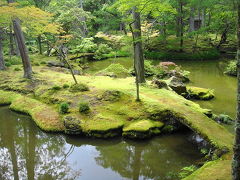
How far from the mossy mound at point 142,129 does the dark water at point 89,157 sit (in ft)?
0.82

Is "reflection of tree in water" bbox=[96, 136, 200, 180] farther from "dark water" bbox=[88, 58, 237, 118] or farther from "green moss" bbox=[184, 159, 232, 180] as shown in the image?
"dark water" bbox=[88, 58, 237, 118]

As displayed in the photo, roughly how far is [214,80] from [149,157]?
1139 cm

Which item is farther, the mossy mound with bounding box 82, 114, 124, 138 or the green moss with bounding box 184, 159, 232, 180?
the mossy mound with bounding box 82, 114, 124, 138

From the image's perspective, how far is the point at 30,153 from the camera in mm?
8141

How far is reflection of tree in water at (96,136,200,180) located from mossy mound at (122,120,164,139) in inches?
Answer: 10.6

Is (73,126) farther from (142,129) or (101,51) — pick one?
(101,51)

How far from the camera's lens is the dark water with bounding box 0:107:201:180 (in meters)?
6.88

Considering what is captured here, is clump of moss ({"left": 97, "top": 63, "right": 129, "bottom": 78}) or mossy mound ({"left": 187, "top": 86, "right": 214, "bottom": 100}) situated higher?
clump of moss ({"left": 97, "top": 63, "right": 129, "bottom": 78})

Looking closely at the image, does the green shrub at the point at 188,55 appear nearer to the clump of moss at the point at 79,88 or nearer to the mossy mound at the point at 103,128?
the clump of moss at the point at 79,88

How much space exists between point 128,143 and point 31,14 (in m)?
8.65

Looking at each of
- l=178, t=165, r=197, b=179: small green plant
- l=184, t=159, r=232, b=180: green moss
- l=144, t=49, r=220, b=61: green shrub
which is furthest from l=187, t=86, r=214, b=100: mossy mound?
l=144, t=49, r=220, b=61: green shrub

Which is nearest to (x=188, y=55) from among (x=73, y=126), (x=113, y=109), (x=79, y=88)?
A: (x=79, y=88)

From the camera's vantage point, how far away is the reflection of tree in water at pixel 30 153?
7.02 m

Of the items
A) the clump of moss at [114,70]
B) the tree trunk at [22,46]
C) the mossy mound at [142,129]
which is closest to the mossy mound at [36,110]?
the tree trunk at [22,46]
